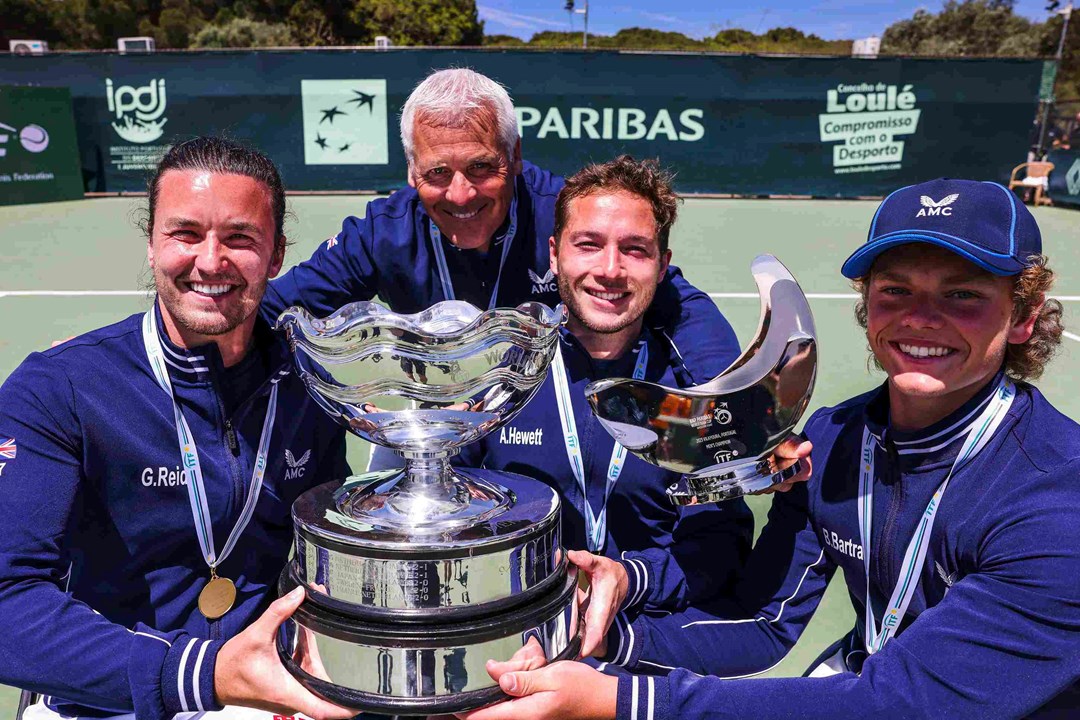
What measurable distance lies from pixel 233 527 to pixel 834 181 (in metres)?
14.6

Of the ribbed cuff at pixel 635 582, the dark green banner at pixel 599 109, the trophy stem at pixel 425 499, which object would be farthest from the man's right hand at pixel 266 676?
the dark green banner at pixel 599 109

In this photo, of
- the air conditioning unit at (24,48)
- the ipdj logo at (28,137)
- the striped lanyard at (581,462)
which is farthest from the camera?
the air conditioning unit at (24,48)

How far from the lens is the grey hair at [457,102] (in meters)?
2.63

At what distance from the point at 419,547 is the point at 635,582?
0.65 metres

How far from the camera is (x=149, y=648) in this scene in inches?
59.9

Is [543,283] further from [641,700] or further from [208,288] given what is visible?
[641,700]

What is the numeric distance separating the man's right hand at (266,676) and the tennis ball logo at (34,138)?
14623mm

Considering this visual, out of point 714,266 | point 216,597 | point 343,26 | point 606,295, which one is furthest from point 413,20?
point 216,597

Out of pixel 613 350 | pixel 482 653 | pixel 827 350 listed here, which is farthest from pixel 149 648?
pixel 827 350

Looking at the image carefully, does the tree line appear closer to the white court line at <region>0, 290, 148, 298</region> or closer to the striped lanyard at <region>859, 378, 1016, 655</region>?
the white court line at <region>0, 290, 148, 298</region>

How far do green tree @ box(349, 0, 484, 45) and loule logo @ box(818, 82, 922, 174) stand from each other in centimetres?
3080

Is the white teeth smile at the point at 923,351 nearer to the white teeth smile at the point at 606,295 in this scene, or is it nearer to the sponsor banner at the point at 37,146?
the white teeth smile at the point at 606,295

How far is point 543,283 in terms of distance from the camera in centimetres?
315

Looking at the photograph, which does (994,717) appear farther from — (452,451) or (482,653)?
(452,451)
